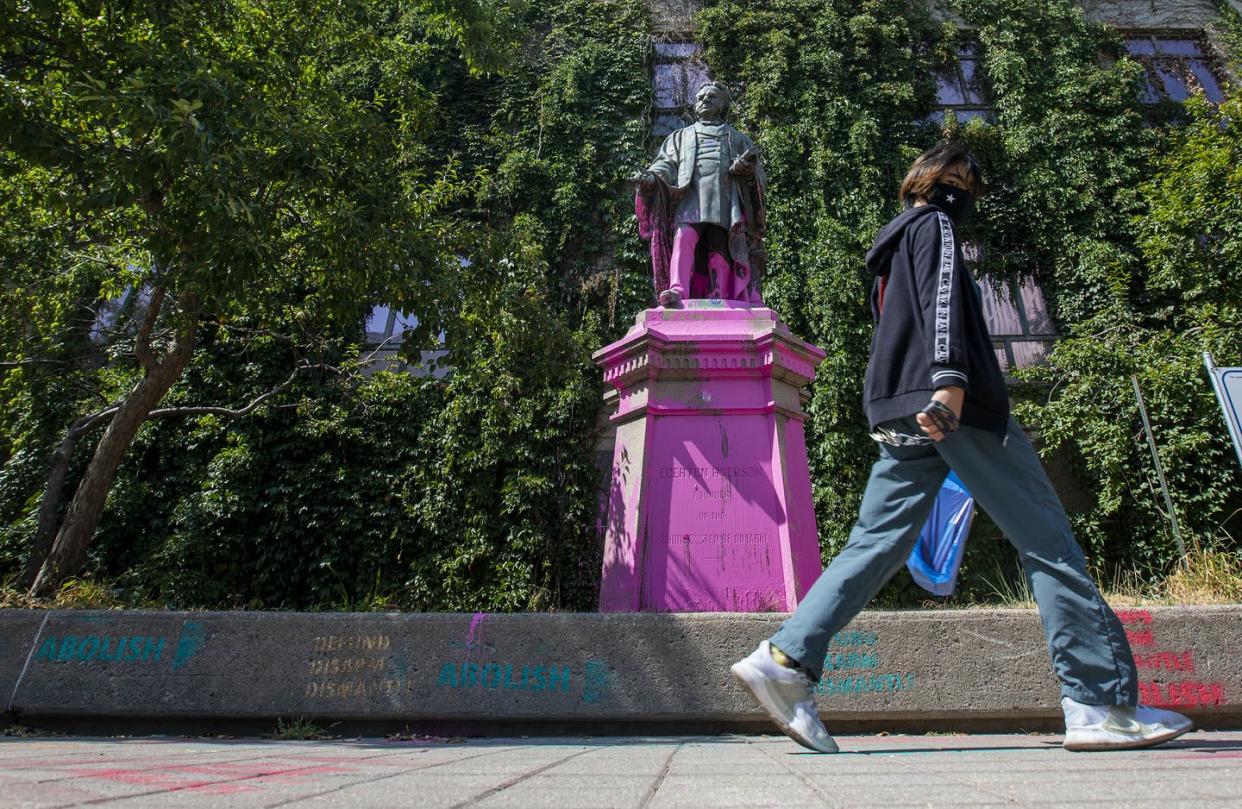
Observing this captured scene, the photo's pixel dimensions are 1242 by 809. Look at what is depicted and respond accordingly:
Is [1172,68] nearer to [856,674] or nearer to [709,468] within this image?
[709,468]

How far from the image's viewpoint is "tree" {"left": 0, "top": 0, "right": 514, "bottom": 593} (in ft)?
15.9

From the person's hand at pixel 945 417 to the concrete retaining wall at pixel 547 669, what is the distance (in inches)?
50.9

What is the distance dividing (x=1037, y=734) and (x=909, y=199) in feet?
7.19

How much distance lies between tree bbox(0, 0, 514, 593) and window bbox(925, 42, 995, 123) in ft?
29.2

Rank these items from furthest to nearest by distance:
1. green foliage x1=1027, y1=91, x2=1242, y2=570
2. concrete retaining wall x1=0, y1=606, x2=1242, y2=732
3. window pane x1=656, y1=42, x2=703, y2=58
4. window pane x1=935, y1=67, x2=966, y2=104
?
window pane x1=656, y1=42, x2=703, y2=58 → window pane x1=935, y1=67, x2=966, y2=104 → green foliage x1=1027, y1=91, x2=1242, y2=570 → concrete retaining wall x1=0, y1=606, x2=1242, y2=732

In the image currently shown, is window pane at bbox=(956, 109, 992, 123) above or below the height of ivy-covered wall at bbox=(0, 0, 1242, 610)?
above

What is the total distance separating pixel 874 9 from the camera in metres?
13.9

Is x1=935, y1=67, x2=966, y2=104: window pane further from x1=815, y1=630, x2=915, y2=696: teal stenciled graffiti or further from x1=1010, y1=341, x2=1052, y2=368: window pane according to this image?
x1=815, y1=630, x2=915, y2=696: teal stenciled graffiti

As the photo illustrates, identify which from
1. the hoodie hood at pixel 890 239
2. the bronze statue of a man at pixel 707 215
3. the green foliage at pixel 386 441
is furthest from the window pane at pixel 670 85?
the hoodie hood at pixel 890 239

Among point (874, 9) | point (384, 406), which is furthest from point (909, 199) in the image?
point (874, 9)

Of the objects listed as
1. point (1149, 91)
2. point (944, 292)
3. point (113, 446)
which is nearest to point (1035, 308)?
point (1149, 91)

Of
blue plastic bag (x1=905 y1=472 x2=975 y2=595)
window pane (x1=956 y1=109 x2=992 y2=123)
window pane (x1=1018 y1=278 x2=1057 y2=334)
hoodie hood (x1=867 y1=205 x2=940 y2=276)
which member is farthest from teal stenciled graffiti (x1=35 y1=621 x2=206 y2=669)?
window pane (x1=956 y1=109 x2=992 y2=123)

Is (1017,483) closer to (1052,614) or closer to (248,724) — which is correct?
(1052,614)

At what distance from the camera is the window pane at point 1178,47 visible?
14.4 meters
